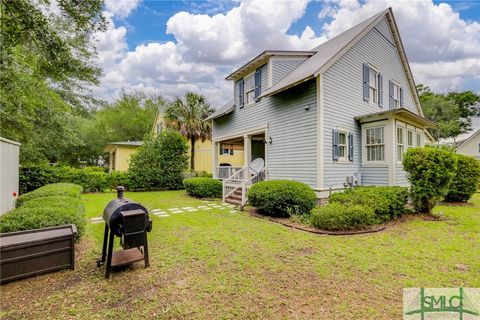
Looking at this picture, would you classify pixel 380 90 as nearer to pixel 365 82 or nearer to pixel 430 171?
pixel 365 82

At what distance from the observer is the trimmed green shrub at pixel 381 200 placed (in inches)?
267

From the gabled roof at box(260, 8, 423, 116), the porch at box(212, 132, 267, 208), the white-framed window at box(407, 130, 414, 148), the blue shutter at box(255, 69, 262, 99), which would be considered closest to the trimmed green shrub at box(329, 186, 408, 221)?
the white-framed window at box(407, 130, 414, 148)

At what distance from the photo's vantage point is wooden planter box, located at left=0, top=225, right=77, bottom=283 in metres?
3.24

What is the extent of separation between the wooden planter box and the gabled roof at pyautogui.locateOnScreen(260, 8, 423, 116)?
762cm

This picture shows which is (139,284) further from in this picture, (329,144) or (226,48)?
(226,48)

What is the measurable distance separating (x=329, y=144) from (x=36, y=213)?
814cm

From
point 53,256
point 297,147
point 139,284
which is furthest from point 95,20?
point 297,147

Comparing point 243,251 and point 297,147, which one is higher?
point 297,147

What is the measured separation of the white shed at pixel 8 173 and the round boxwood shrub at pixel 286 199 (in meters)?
7.43

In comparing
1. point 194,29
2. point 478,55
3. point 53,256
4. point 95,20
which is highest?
point 478,55

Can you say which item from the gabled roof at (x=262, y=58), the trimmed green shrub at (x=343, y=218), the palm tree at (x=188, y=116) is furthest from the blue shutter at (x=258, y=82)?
the palm tree at (x=188, y=116)

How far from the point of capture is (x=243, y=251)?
15.2 ft

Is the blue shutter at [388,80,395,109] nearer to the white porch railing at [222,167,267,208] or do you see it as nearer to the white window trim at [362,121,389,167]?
the white window trim at [362,121,389,167]

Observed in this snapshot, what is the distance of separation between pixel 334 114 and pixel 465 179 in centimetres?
667
